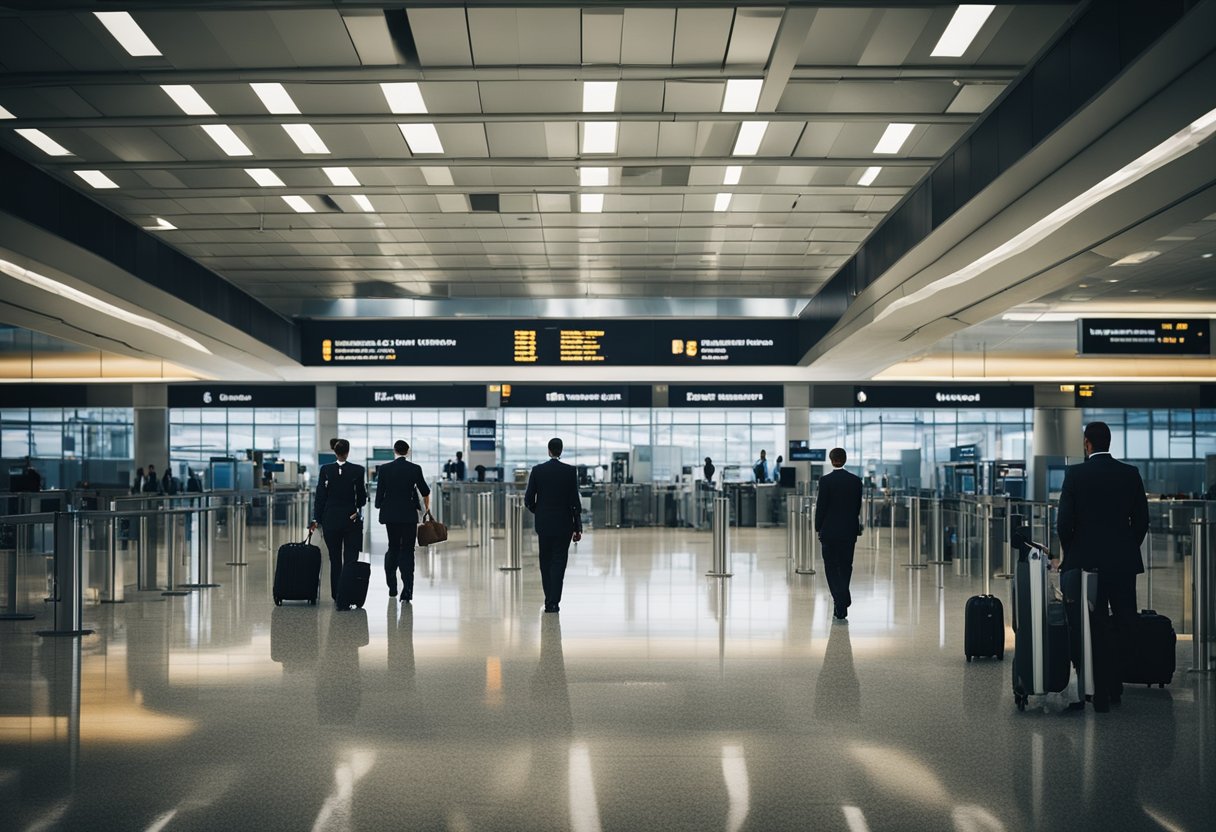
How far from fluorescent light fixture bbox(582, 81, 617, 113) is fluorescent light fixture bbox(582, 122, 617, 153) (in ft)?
1.39

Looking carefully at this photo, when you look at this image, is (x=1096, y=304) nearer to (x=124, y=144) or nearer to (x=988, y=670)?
(x=988, y=670)

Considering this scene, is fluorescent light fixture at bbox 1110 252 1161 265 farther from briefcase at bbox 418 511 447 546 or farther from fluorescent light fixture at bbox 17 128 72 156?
fluorescent light fixture at bbox 17 128 72 156

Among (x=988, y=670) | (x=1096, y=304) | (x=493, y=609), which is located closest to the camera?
(x=988, y=670)

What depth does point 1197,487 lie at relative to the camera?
27.6 metres

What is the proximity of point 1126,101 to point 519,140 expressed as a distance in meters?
5.83

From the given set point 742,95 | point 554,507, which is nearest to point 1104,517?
point 742,95

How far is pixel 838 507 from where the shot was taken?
10.5 m

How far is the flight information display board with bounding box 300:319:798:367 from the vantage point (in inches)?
846

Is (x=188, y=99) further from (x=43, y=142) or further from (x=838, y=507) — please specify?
(x=838, y=507)

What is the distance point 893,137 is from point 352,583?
→ 6767mm

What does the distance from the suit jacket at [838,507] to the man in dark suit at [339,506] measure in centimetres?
440

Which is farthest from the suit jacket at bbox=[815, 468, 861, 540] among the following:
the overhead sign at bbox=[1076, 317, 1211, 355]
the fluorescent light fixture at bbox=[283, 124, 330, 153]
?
the overhead sign at bbox=[1076, 317, 1211, 355]

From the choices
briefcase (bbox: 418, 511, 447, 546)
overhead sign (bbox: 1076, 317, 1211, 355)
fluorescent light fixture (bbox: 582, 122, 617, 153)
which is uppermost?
fluorescent light fixture (bbox: 582, 122, 617, 153)

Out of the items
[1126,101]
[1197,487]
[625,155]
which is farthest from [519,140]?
[1197,487]
